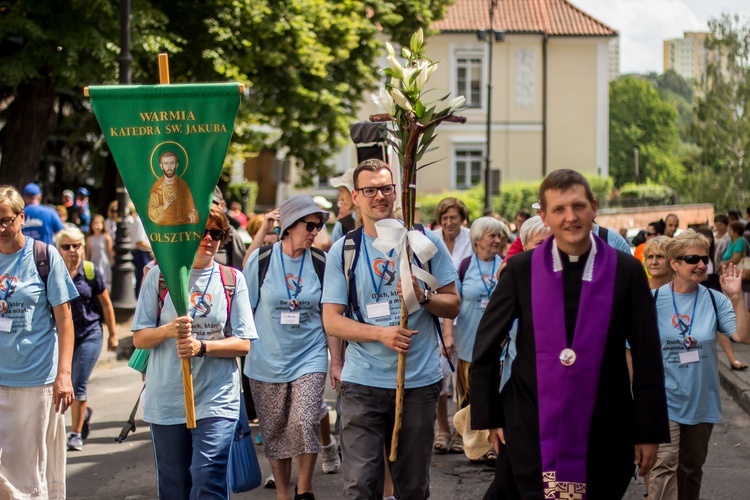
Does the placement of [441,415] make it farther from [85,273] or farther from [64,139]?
[64,139]

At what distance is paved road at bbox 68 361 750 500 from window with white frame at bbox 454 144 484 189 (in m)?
41.1

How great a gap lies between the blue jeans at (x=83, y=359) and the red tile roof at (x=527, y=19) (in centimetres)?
4293

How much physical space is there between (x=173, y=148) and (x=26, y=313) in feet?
4.65

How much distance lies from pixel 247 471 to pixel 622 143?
107547 millimetres

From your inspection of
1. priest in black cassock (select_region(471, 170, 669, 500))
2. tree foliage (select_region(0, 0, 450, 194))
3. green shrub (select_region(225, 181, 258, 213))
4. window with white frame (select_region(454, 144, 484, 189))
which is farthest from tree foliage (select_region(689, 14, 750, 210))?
priest in black cassock (select_region(471, 170, 669, 500))

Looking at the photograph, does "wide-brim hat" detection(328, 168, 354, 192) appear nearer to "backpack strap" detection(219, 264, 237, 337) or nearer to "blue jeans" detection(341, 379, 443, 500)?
"backpack strap" detection(219, 264, 237, 337)

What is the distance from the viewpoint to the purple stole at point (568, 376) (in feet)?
14.3

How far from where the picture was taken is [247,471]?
6227mm

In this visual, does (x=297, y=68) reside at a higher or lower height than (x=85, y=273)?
higher

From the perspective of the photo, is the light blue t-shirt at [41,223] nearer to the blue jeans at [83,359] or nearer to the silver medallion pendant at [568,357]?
the blue jeans at [83,359]

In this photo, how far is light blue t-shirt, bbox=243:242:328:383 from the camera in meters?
7.32

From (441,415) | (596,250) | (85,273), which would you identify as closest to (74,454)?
(85,273)

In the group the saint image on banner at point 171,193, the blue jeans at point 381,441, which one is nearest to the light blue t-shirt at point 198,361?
the saint image on banner at point 171,193

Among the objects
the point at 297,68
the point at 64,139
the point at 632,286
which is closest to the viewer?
the point at 632,286
